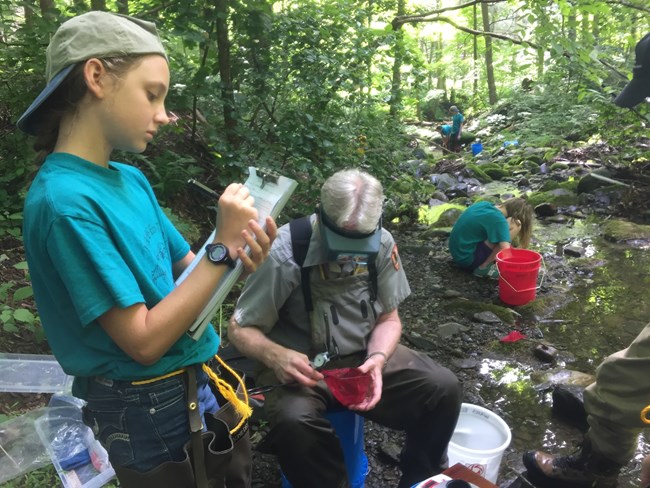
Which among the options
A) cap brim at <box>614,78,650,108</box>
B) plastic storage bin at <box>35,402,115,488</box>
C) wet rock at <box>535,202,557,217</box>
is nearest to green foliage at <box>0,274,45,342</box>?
plastic storage bin at <box>35,402,115,488</box>

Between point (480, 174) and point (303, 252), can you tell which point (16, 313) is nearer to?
point (303, 252)

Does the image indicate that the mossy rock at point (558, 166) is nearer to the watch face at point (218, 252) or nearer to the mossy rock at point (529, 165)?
the mossy rock at point (529, 165)

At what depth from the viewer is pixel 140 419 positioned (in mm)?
1408

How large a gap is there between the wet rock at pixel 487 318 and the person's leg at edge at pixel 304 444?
2.86 meters

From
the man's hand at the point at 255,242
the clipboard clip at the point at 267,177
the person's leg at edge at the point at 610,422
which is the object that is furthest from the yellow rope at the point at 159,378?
the person's leg at edge at the point at 610,422

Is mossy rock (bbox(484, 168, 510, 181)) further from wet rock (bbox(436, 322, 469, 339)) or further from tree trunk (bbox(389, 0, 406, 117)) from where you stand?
wet rock (bbox(436, 322, 469, 339))

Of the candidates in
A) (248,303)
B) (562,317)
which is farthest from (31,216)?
(562,317)

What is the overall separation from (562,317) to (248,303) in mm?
3576

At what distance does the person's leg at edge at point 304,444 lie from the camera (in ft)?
6.81

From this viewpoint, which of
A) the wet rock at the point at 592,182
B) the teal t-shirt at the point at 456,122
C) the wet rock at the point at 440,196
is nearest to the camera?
the wet rock at the point at 592,182

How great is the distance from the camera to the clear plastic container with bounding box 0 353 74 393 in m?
2.78

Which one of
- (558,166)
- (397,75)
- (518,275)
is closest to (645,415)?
(518,275)

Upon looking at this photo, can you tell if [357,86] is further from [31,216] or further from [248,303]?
[31,216]

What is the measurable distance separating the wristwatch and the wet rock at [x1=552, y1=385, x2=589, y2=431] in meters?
2.83
